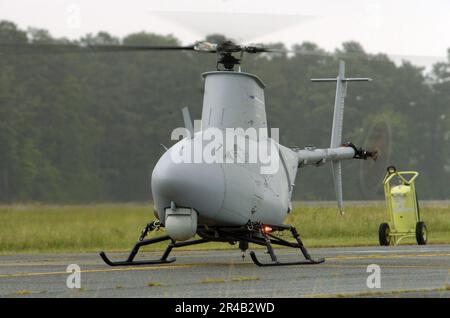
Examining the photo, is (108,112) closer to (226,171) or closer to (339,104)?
(339,104)

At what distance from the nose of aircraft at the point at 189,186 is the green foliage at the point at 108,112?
2462 centimetres

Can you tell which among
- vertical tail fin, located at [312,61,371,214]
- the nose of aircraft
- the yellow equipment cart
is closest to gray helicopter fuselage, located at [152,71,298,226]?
the nose of aircraft

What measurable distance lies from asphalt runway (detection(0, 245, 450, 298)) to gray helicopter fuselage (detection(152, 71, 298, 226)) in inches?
38.4

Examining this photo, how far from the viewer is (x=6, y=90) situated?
5556cm

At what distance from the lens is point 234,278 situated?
1427 centimetres

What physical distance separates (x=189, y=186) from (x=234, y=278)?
1879 mm

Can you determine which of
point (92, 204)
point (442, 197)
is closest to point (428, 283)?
point (92, 204)

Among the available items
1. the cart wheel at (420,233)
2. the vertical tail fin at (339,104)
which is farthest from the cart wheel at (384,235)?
the vertical tail fin at (339,104)

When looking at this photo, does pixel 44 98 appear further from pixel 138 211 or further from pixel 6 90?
pixel 138 211

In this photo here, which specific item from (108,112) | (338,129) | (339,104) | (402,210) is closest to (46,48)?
(338,129)

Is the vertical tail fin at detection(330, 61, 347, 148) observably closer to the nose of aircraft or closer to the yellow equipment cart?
the yellow equipment cart

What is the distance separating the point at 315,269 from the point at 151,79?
37.1 metres

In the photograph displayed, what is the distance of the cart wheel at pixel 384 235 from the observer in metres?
24.8

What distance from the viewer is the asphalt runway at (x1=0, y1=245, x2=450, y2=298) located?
1198 centimetres
